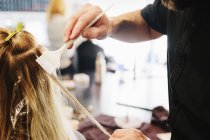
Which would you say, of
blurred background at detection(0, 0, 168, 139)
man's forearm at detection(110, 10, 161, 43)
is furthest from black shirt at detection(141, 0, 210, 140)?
blurred background at detection(0, 0, 168, 139)

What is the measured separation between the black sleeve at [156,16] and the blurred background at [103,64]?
0.56 meters

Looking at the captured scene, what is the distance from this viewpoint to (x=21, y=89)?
41.3 inches

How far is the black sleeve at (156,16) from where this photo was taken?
1.49 m

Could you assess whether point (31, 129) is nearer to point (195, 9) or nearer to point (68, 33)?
point (68, 33)

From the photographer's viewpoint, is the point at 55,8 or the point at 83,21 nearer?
the point at 83,21

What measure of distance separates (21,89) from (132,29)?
31.4 inches

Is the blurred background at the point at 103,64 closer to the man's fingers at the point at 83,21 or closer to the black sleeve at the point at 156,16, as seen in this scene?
the black sleeve at the point at 156,16

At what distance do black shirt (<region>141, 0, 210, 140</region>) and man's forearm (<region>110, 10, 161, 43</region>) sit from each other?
46 cm

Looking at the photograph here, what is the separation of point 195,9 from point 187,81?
267 millimetres

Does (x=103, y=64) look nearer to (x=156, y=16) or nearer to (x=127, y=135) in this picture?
(x=156, y=16)

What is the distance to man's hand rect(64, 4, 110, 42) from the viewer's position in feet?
3.58

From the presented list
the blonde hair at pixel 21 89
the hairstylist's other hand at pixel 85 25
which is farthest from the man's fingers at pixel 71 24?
the blonde hair at pixel 21 89

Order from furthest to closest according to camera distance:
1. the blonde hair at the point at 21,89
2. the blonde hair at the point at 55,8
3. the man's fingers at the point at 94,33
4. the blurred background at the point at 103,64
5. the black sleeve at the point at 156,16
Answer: the blonde hair at the point at 55,8 < the blurred background at the point at 103,64 < the black sleeve at the point at 156,16 < the man's fingers at the point at 94,33 < the blonde hair at the point at 21,89

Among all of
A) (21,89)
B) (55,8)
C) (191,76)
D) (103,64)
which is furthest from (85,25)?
(55,8)
